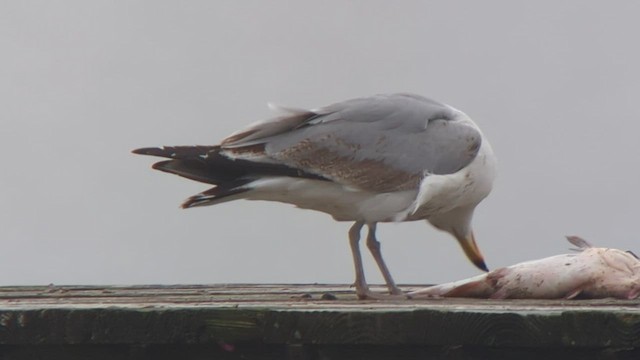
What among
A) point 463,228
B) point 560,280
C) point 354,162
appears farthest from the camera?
point 463,228

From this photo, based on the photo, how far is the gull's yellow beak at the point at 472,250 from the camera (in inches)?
394

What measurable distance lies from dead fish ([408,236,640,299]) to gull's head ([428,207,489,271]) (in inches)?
62.5

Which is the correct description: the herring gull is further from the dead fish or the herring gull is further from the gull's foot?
the dead fish

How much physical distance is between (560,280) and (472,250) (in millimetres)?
2112

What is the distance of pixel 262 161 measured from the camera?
8.45 metres

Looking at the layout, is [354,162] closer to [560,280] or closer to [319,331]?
[560,280]

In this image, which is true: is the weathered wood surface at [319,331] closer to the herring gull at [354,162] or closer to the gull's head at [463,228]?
the herring gull at [354,162]

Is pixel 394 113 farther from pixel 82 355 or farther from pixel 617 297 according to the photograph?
pixel 82 355

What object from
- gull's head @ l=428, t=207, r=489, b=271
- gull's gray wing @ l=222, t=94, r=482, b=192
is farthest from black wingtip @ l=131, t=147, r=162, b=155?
gull's head @ l=428, t=207, r=489, b=271

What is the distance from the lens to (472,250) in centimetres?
1006

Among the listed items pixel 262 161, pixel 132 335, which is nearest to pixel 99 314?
pixel 132 335

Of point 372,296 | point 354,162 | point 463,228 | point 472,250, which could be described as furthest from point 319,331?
point 472,250

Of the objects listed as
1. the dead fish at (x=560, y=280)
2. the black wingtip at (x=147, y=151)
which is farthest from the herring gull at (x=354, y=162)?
the dead fish at (x=560, y=280)

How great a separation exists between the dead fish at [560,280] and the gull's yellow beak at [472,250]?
1756 millimetres
